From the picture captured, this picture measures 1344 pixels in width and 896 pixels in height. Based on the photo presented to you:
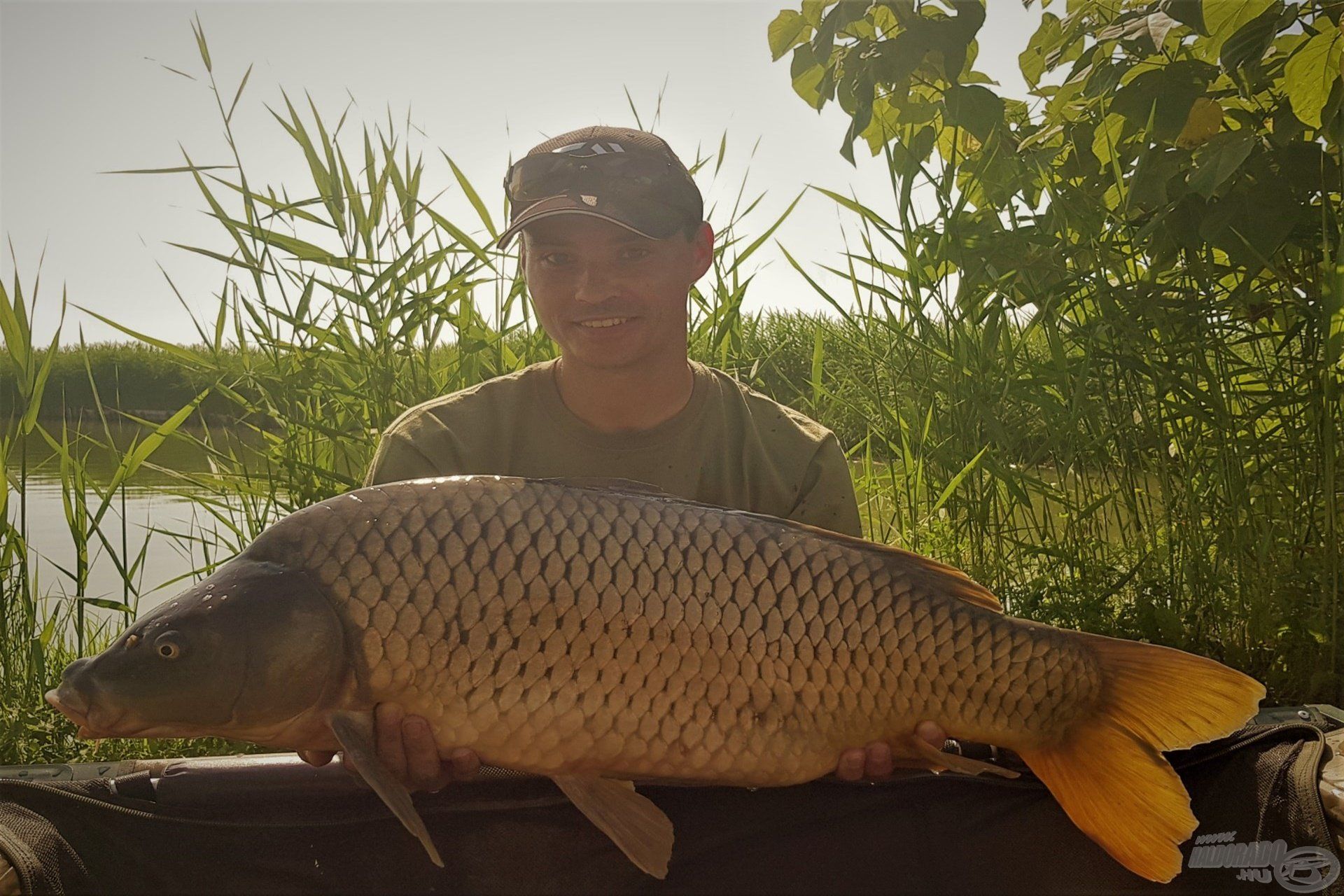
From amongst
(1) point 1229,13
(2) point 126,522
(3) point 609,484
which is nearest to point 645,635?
(3) point 609,484

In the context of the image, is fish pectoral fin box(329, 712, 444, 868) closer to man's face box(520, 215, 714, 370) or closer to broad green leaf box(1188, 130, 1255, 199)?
man's face box(520, 215, 714, 370)

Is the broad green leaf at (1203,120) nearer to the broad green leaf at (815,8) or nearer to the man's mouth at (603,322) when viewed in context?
the broad green leaf at (815,8)

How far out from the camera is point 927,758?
123cm

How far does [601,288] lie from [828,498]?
0.53 m

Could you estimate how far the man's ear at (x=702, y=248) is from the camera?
1.81m

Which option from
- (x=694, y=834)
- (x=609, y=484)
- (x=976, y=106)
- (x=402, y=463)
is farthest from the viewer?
(x=976, y=106)

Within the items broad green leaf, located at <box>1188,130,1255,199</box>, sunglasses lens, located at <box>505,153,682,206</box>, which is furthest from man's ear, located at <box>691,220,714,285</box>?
broad green leaf, located at <box>1188,130,1255,199</box>

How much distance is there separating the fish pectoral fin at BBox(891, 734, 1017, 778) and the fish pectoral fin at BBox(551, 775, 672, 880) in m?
0.32

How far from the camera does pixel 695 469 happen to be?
169 cm

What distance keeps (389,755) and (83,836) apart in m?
0.48

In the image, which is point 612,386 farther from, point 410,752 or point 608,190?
point 410,752

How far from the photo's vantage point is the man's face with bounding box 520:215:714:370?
164 centimetres


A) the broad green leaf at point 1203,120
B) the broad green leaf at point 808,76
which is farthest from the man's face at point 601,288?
the broad green leaf at point 1203,120

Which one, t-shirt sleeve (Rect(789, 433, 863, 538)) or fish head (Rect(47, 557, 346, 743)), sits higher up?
t-shirt sleeve (Rect(789, 433, 863, 538))
